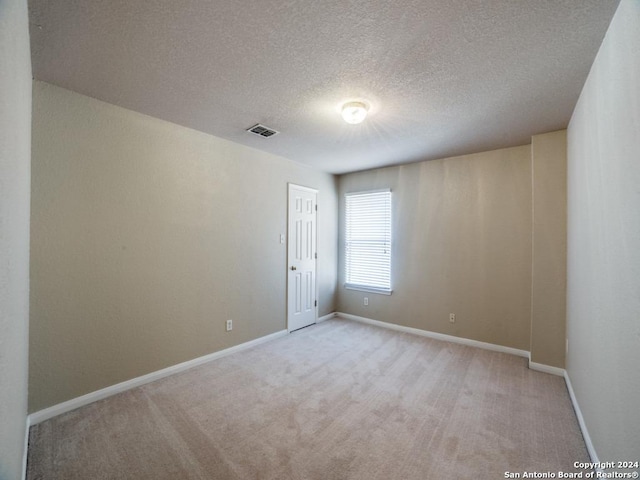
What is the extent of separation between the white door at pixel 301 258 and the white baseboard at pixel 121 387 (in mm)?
932

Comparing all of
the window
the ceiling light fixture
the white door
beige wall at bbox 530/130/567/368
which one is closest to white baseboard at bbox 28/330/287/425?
the white door

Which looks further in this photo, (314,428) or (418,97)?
(418,97)

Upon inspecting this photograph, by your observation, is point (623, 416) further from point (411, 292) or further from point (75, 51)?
point (75, 51)

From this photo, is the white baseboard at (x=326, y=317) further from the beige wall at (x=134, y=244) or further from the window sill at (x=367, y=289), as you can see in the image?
the beige wall at (x=134, y=244)

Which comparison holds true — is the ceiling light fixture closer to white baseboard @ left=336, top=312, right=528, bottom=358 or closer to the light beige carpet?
the light beige carpet

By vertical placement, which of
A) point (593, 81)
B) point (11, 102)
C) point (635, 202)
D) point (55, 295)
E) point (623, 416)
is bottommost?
point (623, 416)

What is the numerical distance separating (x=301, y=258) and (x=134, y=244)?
231 centimetres

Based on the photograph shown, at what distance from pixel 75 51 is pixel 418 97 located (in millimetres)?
2443

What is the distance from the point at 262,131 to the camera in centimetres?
306

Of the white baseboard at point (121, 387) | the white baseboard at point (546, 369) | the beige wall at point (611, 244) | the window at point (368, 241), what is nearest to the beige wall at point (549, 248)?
the white baseboard at point (546, 369)

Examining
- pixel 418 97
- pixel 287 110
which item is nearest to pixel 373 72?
pixel 418 97

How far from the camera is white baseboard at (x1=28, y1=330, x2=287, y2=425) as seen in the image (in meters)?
2.13

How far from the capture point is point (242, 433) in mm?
2039

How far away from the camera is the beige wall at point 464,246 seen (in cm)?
343
